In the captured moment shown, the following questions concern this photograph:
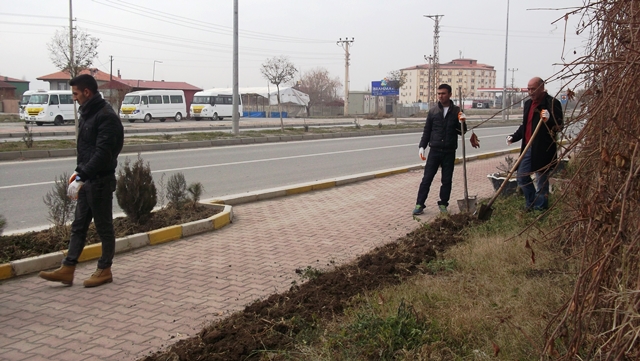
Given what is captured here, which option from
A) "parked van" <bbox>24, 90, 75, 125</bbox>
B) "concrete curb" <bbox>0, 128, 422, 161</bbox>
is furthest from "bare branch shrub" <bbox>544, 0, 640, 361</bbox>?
"parked van" <bbox>24, 90, 75, 125</bbox>

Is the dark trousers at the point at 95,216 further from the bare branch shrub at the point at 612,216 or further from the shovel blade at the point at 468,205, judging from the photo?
the shovel blade at the point at 468,205

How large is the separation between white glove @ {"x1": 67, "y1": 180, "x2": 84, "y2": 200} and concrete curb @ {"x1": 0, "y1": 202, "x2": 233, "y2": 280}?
1.02 metres

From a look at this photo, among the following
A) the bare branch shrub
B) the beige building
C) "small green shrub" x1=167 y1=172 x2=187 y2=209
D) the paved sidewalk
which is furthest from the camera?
the beige building

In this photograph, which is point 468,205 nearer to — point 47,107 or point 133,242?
point 133,242

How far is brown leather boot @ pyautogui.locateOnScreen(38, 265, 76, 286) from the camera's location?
5.21 meters

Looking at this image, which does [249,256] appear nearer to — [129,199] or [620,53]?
[129,199]

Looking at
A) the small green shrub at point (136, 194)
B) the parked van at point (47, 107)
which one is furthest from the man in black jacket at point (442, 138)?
the parked van at point (47, 107)

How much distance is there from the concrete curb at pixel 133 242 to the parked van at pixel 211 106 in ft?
132

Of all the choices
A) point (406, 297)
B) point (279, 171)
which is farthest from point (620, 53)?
point (279, 171)

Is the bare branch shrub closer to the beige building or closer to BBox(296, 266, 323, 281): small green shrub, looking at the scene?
BBox(296, 266, 323, 281): small green shrub

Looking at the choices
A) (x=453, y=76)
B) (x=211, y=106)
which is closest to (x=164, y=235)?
(x=211, y=106)

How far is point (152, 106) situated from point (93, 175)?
131 feet

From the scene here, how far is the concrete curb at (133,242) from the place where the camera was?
5.56 metres

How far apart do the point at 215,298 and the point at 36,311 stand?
4.69ft
